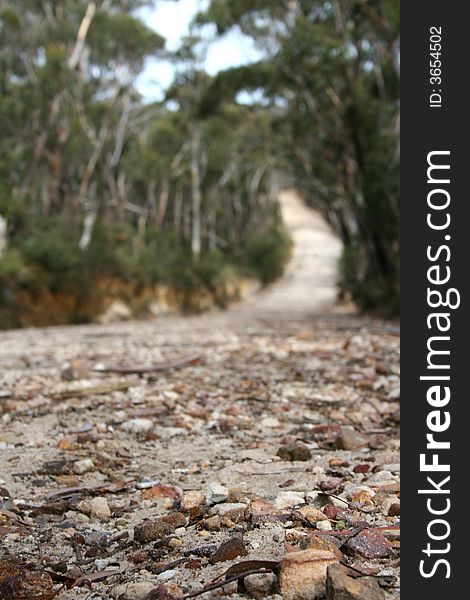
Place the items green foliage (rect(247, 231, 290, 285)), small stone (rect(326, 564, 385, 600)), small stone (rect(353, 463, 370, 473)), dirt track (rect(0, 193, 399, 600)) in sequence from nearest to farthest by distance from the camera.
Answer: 1. small stone (rect(326, 564, 385, 600))
2. dirt track (rect(0, 193, 399, 600))
3. small stone (rect(353, 463, 370, 473))
4. green foliage (rect(247, 231, 290, 285))

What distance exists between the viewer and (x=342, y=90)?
15.3 metres

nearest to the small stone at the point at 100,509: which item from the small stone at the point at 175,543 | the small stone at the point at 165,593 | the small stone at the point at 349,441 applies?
the small stone at the point at 175,543

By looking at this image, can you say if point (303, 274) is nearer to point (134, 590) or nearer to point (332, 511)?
point (332, 511)

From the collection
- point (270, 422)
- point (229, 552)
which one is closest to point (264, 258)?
point (270, 422)

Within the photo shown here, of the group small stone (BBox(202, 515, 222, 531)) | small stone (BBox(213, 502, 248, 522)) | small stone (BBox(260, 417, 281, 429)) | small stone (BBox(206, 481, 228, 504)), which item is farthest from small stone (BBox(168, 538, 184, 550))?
small stone (BBox(260, 417, 281, 429))

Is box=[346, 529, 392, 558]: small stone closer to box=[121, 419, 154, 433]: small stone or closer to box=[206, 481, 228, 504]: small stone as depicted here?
box=[206, 481, 228, 504]: small stone

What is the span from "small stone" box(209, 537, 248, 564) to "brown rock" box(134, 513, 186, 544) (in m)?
0.30

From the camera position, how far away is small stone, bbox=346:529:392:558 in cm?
196

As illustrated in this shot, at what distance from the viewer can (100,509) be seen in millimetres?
2609

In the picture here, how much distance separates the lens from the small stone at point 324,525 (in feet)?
7.27

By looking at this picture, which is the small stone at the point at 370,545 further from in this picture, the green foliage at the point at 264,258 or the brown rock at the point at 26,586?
the green foliage at the point at 264,258

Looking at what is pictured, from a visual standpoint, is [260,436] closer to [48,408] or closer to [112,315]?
[48,408]

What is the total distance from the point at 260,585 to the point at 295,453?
1383 mm

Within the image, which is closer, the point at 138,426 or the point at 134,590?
the point at 134,590
